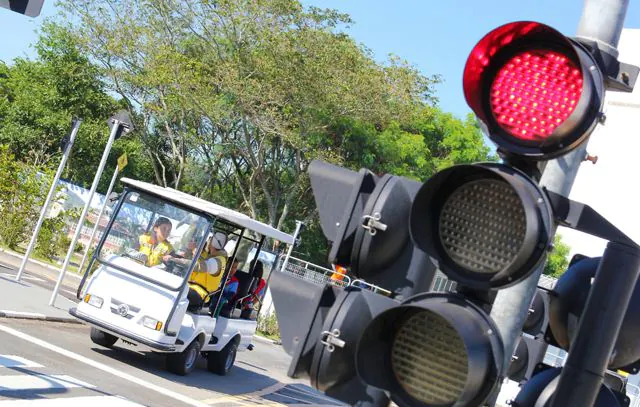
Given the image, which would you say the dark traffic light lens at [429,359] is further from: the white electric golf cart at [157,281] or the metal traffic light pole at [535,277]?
the white electric golf cart at [157,281]

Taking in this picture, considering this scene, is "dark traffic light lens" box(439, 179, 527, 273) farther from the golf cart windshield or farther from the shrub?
the shrub

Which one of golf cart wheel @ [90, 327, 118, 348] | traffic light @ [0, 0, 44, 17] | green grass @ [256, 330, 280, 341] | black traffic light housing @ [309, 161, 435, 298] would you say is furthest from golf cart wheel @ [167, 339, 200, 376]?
green grass @ [256, 330, 280, 341]

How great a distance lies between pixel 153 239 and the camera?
14.8 m

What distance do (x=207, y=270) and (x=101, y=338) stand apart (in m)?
1.99

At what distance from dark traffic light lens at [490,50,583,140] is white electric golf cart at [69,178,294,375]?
38.6ft

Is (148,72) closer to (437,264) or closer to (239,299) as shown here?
(239,299)

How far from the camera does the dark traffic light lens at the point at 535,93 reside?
264 centimetres

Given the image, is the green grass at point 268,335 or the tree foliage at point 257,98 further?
the tree foliage at point 257,98

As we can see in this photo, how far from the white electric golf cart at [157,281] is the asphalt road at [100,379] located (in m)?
0.45

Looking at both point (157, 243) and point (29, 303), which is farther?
point (29, 303)

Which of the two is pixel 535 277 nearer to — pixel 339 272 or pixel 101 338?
pixel 339 272

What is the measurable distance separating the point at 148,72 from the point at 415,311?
36022mm

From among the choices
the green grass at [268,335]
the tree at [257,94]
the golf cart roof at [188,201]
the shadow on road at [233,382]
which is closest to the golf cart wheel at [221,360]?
the shadow on road at [233,382]

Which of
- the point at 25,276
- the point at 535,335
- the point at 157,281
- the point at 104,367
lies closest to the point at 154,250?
the point at 157,281
